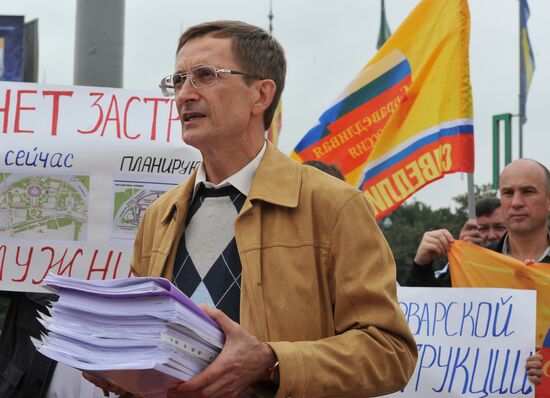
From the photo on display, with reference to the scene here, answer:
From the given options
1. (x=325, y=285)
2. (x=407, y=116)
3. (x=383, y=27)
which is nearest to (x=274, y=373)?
(x=325, y=285)

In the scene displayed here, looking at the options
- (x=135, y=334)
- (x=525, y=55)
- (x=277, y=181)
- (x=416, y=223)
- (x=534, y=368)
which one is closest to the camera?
(x=135, y=334)

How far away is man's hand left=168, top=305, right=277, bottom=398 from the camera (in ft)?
6.57

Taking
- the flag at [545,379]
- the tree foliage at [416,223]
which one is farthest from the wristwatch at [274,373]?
the tree foliage at [416,223]

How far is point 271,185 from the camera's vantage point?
2.40m

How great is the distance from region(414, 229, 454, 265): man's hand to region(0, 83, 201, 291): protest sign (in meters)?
1.17

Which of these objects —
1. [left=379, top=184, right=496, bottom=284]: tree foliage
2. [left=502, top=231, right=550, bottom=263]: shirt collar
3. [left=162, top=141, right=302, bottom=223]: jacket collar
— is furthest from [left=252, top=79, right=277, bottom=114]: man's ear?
[left=379, top=184, right=496, bottom=284]: tree foliage

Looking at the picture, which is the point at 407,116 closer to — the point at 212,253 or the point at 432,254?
the point at 432,254

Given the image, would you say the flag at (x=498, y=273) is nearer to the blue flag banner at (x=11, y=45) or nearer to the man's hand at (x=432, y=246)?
the man's hand at (x=432, y=246)

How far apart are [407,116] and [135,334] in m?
4.12

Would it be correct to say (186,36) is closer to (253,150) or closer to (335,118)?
(253,150)

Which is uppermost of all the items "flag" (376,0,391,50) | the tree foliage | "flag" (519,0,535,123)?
"flag" (376,0,391,50)

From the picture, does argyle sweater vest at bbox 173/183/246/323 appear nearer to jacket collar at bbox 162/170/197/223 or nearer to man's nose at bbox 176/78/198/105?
jacket collar at bbox 162/170/197/223

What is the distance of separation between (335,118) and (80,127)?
2.23m

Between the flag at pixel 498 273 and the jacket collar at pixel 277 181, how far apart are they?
225cm
